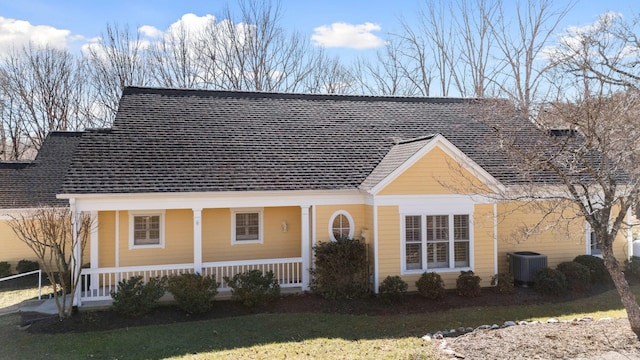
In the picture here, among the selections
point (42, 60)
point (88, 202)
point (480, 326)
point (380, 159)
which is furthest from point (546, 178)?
point (42, 60)

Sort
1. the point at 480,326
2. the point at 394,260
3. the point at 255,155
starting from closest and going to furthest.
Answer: the point at 480,326 → the point at 394,260 → the point at 255,155

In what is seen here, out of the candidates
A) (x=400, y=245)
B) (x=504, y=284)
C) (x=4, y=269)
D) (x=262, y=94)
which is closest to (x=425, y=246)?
(x=400, y=245)

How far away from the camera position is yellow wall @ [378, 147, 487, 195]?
13008 millimetres

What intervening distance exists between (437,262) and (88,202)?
995cm

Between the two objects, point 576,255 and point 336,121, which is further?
point 336,121

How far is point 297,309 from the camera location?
11.7 metres

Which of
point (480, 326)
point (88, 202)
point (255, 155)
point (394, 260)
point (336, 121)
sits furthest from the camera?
point (336, 121)

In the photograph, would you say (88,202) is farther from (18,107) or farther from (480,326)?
(18,107)

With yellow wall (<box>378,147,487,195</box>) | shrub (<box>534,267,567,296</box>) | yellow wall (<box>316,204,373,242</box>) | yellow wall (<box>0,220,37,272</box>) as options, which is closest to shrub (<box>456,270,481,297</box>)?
shrub (<box>534,267,567,296</box>)

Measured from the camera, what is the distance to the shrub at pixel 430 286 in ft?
40.8

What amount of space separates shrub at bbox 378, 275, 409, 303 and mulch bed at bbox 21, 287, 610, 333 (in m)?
0.18

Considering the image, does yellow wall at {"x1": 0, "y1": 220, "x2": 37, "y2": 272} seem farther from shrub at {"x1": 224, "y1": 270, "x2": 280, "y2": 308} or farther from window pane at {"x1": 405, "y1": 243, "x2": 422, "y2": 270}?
window pane at {"x1": 405, "y1": 243, "x2": 422, "y2": 270}

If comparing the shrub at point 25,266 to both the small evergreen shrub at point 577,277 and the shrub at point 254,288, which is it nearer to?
the shrub at point 254,288

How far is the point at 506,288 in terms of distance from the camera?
13062 mm
